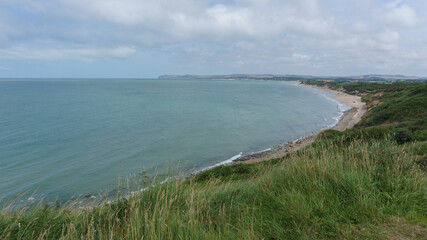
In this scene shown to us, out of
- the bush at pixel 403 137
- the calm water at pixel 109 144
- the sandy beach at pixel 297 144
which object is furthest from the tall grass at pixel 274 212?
the bush at pixel 403 137

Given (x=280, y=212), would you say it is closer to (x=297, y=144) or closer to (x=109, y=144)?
(x=297, y=144)

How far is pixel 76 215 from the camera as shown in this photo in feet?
12.9

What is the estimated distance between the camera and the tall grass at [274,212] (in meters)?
3.09

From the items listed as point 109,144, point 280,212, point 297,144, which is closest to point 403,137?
point 297,144

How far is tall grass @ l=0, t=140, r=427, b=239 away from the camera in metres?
3.09

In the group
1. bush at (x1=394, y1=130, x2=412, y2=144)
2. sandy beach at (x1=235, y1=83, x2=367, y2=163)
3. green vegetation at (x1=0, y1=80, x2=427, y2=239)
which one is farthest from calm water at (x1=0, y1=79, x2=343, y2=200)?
bush at (x1=394, y1=130, x2=412, y2=144)

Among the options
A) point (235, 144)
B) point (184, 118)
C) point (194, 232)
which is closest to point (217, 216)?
point (194, 232)

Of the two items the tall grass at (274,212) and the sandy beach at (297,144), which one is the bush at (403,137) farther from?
the tall grass at (274,212)

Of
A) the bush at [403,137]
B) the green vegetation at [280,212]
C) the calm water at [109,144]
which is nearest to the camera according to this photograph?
the green vegetation at [280,212]

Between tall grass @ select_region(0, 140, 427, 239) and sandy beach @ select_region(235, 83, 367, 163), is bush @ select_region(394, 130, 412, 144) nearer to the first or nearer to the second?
sandy beach @ select_region(235, 83, 367, 163)

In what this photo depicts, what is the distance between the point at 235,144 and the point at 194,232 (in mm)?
23556

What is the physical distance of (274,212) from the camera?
3.74 m

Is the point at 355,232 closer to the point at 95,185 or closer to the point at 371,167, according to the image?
the point at 371,167

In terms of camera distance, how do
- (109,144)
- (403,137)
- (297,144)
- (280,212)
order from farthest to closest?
(109,144), (297,144), (403,137), (280,212)
